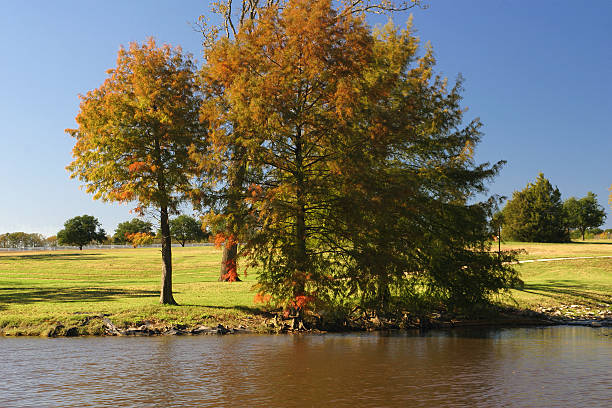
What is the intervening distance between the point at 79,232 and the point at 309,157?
413 ft

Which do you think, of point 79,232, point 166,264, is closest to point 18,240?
point 79,232

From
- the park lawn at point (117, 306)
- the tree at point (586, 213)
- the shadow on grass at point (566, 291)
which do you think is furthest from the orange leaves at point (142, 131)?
the tree at point (586, 213)

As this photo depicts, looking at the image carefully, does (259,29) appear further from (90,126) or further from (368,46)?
(90,126)

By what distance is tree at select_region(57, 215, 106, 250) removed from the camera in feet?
436

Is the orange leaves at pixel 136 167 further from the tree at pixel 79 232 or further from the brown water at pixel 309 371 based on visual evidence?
the tree at pixel 79 232

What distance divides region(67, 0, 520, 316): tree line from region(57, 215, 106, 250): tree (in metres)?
118

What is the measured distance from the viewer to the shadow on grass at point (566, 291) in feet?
94.0

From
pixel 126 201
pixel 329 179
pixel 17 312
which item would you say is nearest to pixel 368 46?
pixel 329 179

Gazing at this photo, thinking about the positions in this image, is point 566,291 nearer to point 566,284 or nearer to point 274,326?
point 566,284

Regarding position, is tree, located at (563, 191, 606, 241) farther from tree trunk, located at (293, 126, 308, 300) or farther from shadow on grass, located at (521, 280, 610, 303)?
tree trunk, located at (293, 126, 308, 300)

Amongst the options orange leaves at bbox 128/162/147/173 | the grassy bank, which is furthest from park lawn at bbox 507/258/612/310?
orange leaves at bbox 128/162/147/173

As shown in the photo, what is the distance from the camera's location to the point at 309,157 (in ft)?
67.5

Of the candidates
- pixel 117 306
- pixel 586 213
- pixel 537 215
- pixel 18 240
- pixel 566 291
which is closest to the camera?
pixel 117 306

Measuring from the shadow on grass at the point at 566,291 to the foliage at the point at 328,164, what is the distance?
855 centimetres
